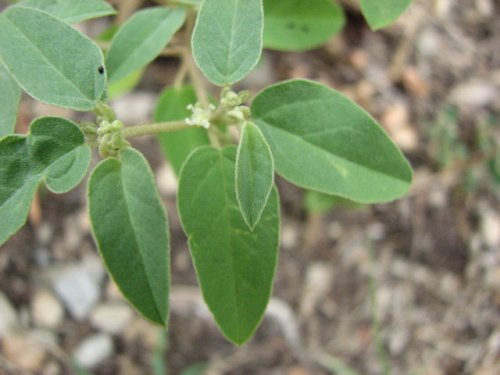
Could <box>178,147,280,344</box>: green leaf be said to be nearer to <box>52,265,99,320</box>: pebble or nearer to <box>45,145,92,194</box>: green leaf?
<box>45,145,92,194</box>: green leaf

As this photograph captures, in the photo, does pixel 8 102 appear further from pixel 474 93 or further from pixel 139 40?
pixel 474 93

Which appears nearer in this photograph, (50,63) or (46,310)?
(50,63)

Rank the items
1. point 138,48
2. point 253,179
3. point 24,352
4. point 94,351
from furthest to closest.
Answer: point 94,351 < point 24,352 < point 138,48 < point 253,179

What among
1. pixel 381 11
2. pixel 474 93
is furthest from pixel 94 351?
pixel 474 93

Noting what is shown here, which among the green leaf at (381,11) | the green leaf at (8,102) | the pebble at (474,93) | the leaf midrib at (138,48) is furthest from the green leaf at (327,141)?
the pebble at (474,93)

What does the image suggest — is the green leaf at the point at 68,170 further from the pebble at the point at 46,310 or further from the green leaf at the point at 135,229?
the pebble at the point at 46,310

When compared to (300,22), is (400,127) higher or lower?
lower
